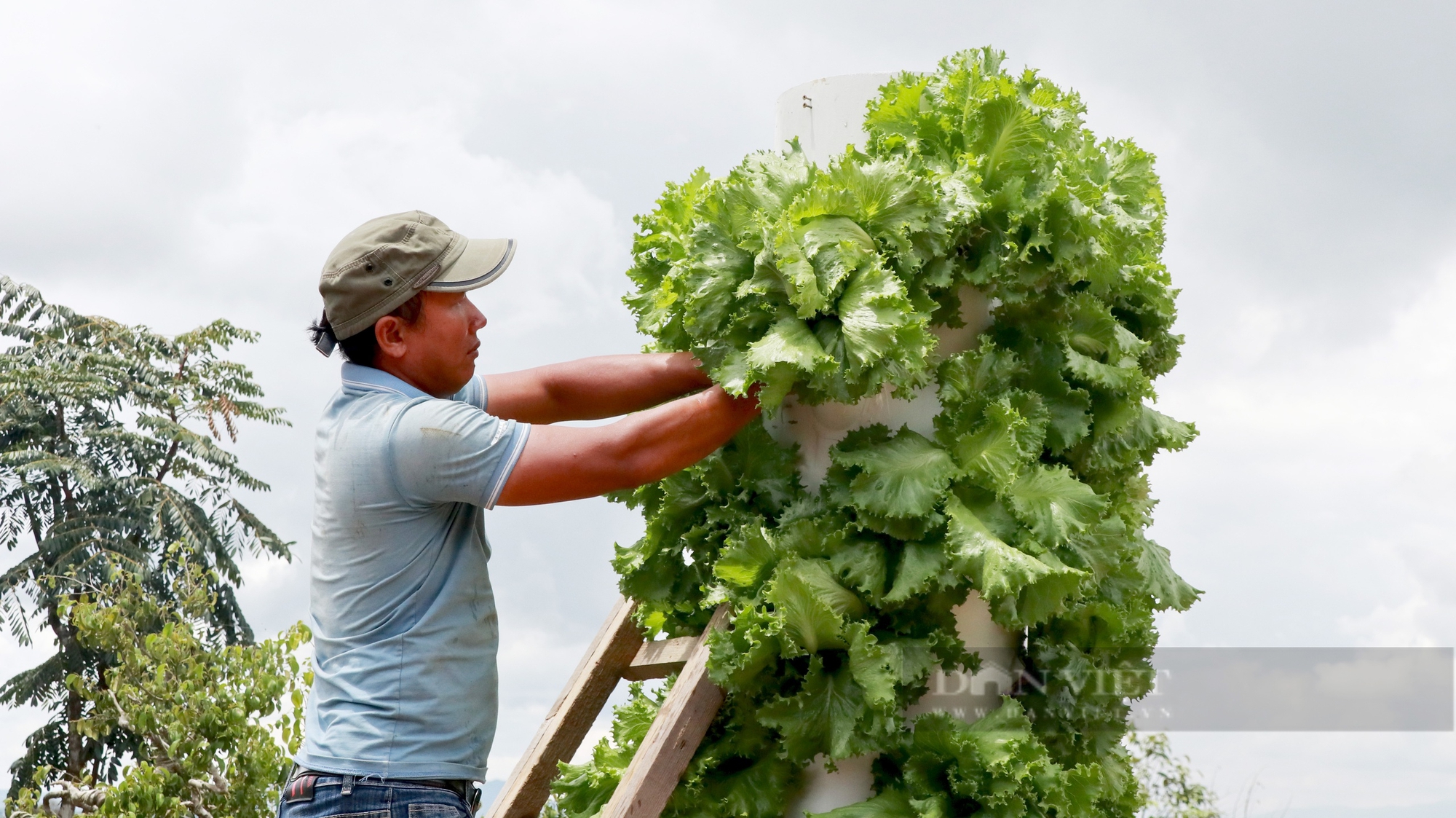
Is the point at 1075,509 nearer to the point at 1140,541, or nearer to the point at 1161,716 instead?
the point at 1140,541

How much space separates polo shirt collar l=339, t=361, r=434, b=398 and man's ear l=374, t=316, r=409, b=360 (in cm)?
5

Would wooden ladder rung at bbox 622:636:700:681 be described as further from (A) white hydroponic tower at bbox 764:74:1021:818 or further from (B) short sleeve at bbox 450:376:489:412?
(B) short sleeve at bbox 450:376:489:412

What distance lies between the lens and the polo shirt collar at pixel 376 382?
2805 millimetres

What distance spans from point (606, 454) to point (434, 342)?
514 millimetres

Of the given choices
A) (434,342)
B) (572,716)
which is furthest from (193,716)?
(434,342)

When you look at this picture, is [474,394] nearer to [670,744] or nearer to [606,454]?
[606,454]

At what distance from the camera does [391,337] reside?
9.29 feet

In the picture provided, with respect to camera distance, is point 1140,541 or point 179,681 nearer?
point 1140,541

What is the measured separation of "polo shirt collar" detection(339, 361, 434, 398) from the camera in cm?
280

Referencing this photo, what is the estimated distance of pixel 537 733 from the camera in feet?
11.8

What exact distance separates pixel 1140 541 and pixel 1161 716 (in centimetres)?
66

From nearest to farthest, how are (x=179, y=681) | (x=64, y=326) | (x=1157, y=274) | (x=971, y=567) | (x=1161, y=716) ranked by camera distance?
(x=971, y=567), (x=1157, y=274), (x=1161, y=716), (x=179, y=681), (x=64, y=326)

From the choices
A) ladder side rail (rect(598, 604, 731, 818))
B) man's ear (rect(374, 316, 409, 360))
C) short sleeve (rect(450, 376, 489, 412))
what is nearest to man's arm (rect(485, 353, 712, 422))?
short sleeve (rect(450, 376, 489, 412))

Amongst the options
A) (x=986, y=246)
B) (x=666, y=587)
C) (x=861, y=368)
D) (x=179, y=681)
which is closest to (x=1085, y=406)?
(x=986, y=246)
